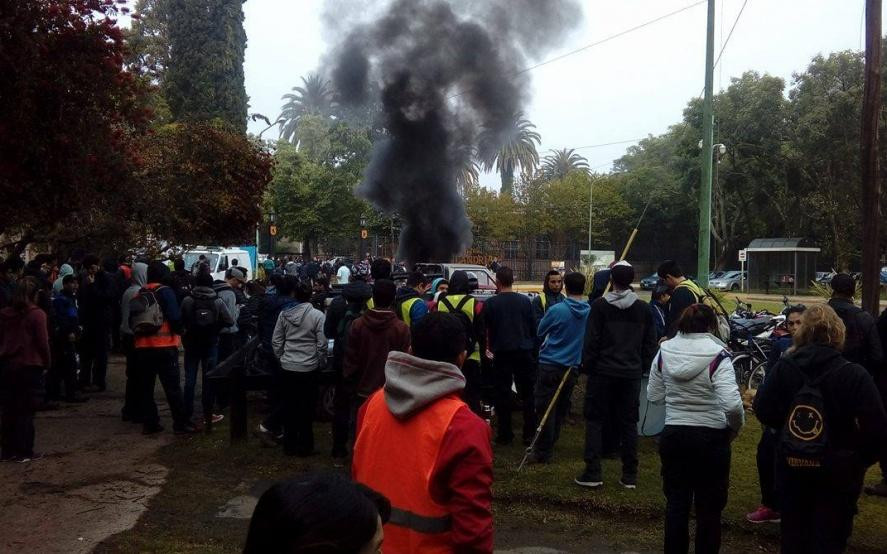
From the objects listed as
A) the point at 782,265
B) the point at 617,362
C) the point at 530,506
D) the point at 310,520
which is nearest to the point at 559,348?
the point at 617,362

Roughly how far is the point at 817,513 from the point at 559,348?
350 centimetres

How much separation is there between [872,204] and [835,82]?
32768 mm

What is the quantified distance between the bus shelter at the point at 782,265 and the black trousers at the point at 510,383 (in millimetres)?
36094

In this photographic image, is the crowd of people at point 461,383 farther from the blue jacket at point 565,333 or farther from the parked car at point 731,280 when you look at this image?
the parked car at point 731,280

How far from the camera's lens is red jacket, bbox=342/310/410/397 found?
650 cm

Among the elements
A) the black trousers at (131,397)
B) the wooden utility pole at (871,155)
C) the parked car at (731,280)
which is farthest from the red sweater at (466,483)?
the parked car at (731,280)

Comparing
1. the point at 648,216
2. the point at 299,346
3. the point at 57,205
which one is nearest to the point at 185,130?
the point at 57,205

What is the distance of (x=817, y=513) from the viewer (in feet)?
13.2

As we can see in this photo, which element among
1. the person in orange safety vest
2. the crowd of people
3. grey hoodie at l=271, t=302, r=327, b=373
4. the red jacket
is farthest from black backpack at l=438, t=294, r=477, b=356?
the person in orange safety vest

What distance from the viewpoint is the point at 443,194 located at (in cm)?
3023

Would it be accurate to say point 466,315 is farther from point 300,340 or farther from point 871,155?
point 871,155

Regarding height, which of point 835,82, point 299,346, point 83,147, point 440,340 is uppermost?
point 835,82

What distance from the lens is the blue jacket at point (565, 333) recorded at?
24.1 feet

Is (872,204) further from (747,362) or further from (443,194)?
(443,194)
